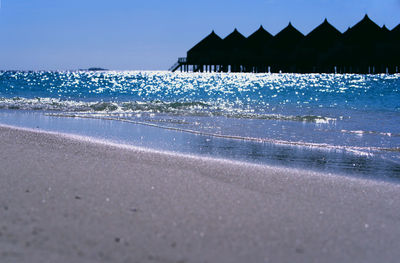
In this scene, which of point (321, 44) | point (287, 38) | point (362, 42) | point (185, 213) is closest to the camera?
point (185, 213)

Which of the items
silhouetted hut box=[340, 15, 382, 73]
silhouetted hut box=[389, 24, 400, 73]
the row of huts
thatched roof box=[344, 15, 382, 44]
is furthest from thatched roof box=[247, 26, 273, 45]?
silhouetted hut box=[389, 24, 400, 73]

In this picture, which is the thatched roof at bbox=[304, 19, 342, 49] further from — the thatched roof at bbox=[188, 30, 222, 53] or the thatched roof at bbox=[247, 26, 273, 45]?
the thatched roof at bbox=[188, 30, 222, 53]

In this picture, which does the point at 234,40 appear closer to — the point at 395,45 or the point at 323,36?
the point at 323,36

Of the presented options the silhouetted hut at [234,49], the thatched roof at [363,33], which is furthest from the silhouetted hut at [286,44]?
the thatched roof at [363,33]

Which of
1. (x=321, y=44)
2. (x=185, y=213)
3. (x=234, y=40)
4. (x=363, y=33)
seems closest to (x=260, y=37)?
(x=234, y=40)

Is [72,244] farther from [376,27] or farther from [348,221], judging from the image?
[376,27]

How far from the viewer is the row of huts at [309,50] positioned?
6191 centimetres

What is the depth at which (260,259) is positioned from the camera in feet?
8.34

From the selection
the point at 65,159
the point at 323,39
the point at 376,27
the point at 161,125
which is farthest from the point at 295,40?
the point at 65,159

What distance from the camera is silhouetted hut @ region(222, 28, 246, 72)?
66062 mm

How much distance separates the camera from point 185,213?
3.24 metres

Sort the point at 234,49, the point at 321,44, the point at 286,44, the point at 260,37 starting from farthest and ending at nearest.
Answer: the point at 260,37
the point at 234,49
the point at 286,44
the point at 321,44

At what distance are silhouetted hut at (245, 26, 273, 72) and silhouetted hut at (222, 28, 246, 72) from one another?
0.63 m

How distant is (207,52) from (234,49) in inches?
147
